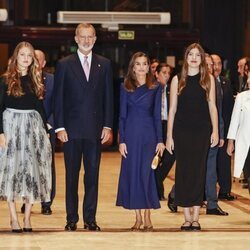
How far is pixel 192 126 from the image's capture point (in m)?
11.0

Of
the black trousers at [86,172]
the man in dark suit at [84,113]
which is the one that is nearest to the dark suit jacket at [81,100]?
the man in dark suit at [84,113]

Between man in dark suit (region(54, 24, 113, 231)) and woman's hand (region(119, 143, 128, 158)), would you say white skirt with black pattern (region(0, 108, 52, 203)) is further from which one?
woman's hand (region(119, 143, 128, 158))

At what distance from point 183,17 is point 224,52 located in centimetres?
151

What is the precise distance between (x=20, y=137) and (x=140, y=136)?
1.19 m

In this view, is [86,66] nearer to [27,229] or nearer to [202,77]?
[202,77]

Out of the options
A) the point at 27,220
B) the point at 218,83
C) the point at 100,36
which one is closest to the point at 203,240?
the point at 27,220

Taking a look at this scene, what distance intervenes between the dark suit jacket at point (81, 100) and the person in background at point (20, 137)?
22cm

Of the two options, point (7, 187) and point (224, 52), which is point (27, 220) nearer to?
point (7, 187)

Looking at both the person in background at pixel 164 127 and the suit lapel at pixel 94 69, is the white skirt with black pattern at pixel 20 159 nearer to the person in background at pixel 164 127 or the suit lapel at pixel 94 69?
the suit lapel at pixel 94 69

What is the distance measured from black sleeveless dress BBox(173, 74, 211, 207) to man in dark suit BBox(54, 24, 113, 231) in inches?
28.5

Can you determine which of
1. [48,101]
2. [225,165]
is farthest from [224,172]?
[48,101]

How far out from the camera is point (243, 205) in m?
13.6

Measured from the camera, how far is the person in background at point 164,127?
13805 millimetres

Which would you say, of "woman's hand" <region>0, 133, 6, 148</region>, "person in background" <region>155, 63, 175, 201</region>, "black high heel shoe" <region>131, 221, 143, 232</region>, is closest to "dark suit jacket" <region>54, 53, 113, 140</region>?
"woman's hand" <region>0, 133, 6, 148</region>
